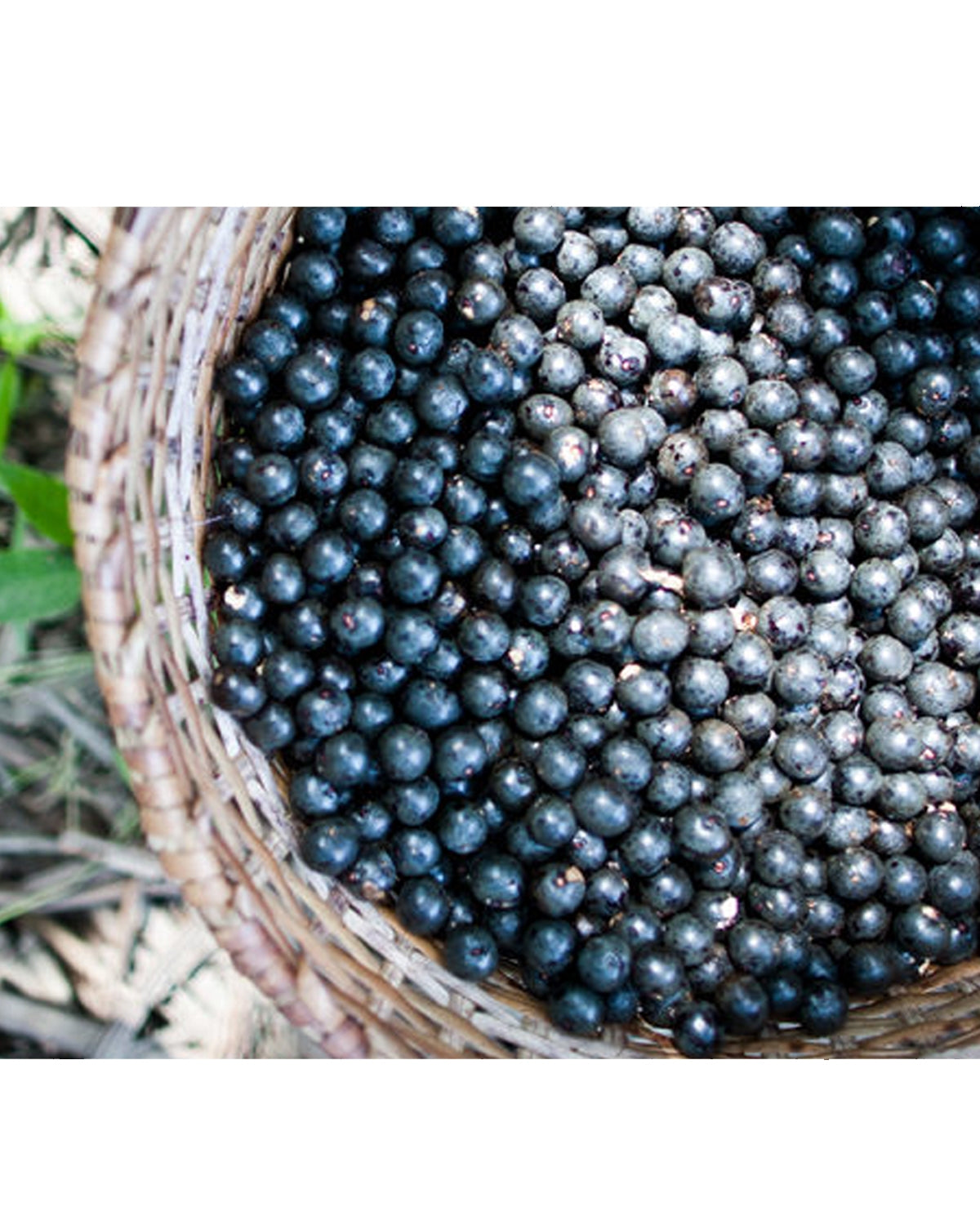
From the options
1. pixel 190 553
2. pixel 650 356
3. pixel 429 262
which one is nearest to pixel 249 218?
pixel 429 262

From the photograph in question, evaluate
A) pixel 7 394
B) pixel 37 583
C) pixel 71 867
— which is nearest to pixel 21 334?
pixel 7 394

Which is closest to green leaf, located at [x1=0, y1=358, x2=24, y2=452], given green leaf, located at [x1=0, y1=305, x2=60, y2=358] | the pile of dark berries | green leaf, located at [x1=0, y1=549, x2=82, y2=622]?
green leaf, located at [x1=0, y1=305, x2=60, y2=358]

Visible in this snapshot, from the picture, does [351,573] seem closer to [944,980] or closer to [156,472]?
[156,472]

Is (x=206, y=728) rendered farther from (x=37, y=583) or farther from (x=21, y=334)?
(x=21, y=334)

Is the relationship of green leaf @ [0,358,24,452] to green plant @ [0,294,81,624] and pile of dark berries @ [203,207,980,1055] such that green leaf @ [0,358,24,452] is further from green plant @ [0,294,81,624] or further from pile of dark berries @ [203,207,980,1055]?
pile of dark berries @ [203,207,980,1055]

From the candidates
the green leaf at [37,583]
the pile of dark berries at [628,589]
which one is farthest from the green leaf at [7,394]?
the pile of dark berries at [628,589]
